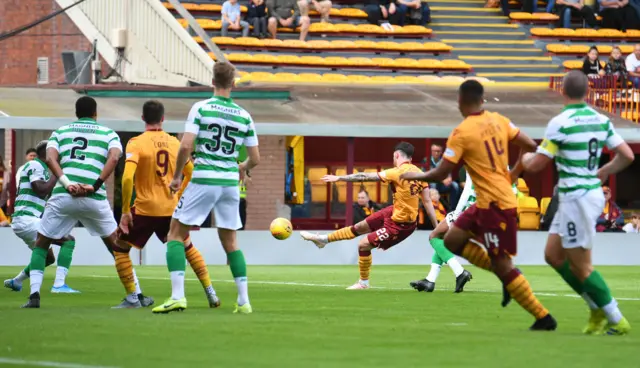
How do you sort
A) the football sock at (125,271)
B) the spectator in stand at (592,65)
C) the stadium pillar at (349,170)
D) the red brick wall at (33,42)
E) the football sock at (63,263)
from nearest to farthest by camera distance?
the football sock at (125,271) → the football sock at (63,263) → the stadium pillar at (349,170) → the red brick wall at (33,42) → the spectator in stand at (592,65)

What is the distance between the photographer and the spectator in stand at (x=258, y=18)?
35438 mm

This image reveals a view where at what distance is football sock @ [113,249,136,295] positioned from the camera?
13844 millimetres

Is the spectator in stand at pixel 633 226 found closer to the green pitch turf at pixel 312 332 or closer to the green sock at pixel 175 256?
the green pitch turf at pixel 312 332

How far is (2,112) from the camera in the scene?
28281mm

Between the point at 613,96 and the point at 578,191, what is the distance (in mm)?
24391

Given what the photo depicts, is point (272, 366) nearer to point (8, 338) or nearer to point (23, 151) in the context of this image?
point (8, 338)

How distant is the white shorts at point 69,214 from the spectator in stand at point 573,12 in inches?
1092

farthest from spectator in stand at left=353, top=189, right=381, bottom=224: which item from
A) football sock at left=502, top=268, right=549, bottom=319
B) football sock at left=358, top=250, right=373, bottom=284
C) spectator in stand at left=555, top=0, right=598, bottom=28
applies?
football sock at left=502, top=268, right=549, bottom=319

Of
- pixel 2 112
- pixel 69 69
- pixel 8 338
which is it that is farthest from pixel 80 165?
pixel 69 69

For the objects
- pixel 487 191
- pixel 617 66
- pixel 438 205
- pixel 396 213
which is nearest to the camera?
pixel 487 191

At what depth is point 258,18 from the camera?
3556cm

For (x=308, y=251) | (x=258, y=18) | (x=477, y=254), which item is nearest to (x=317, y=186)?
(x=258, y=18)

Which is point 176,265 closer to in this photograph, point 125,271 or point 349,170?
point 125,271

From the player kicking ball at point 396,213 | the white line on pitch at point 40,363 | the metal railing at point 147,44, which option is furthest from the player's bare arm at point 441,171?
the metal railing at point 147,44
